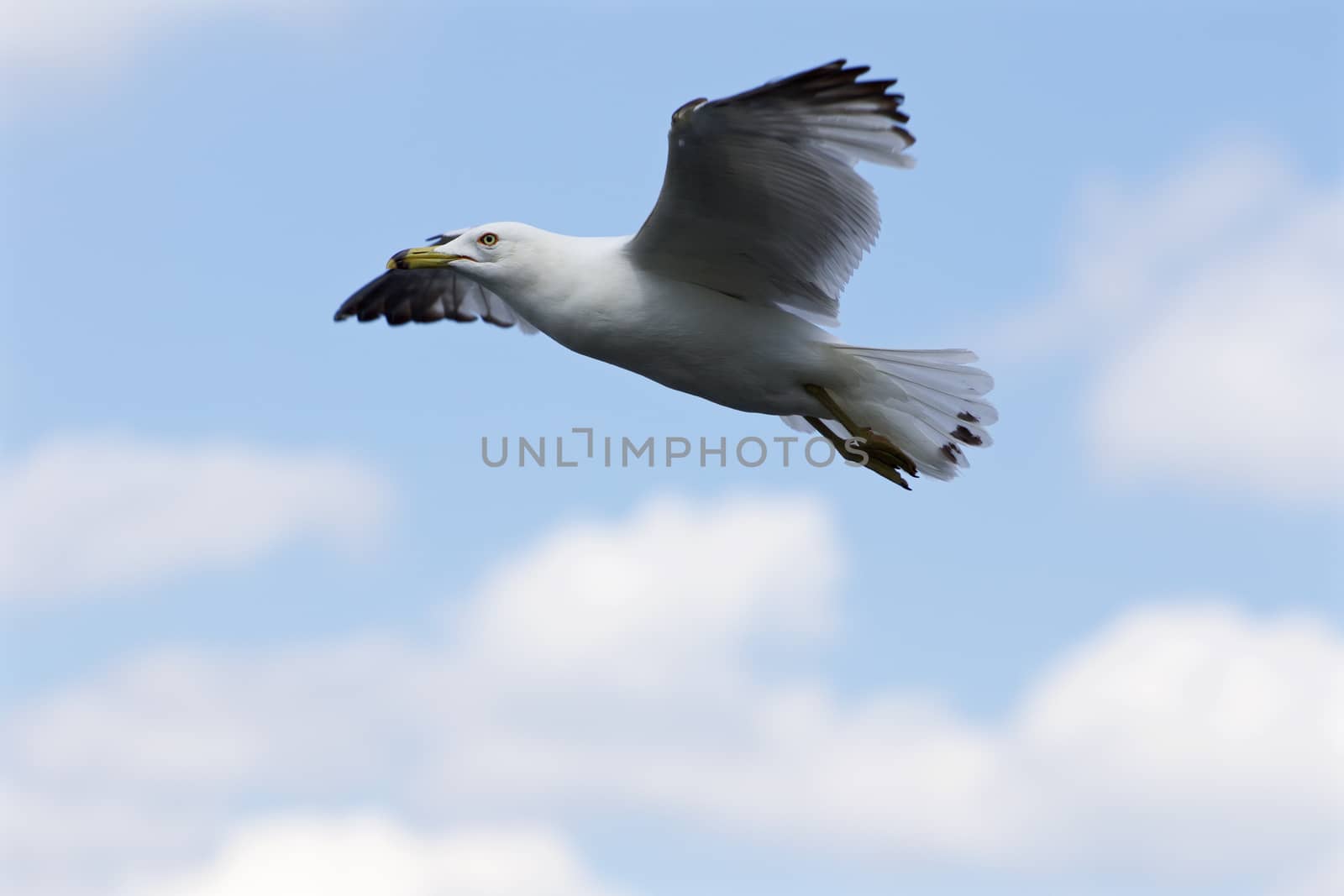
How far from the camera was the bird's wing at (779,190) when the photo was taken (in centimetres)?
797

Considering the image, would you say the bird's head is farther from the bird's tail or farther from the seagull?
the bird's tail

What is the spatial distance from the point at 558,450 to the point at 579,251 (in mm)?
1682

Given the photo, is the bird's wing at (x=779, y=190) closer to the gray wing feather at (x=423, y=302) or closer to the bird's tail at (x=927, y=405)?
the bird's tail at (x=927, y=405)

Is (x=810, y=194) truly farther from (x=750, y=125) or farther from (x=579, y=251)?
(x=579, y=251)

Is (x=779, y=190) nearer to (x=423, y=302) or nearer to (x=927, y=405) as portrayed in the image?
(x=927, y=405)

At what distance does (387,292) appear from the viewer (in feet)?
38.0

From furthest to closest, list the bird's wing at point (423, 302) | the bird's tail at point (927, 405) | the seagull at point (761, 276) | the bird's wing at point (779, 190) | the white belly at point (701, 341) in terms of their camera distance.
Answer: the bird's wing at point (423, 302) → the bird's tail at point (927, 405) → the white belly at point (701, 341) → the seagull at point (761, 276) → the bird's wing at point (779, 190)

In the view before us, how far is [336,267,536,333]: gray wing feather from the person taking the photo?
11.5m

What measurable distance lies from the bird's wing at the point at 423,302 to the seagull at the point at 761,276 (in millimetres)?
1745

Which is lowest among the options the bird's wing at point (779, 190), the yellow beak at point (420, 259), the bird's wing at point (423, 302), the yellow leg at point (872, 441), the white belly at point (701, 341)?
the yellow leg at point (872, 441)

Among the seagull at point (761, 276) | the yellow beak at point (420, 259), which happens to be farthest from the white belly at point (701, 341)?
the yellow beak at point (420, 259)

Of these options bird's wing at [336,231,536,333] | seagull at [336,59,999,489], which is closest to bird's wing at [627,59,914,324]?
seagull at [336,59,999,489]

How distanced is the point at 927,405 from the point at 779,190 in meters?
1.80

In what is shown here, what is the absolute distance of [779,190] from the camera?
28.1 ft
